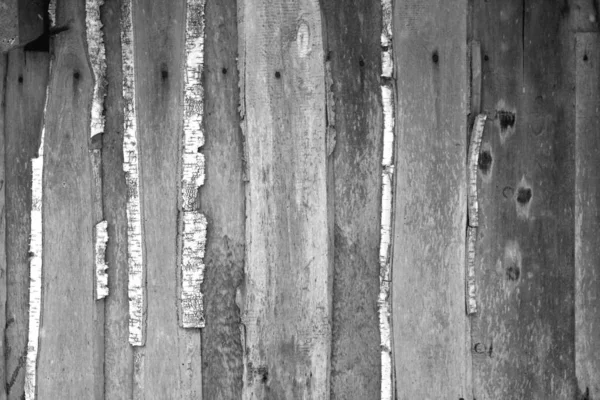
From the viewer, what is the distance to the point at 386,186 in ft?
7.58

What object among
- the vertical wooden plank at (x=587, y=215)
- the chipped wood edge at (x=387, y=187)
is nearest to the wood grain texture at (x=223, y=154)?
the chipped wood edge at (x=387, y=187)

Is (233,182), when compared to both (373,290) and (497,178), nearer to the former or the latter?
(373,290)

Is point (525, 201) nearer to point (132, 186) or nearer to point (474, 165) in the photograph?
point (474, 165)

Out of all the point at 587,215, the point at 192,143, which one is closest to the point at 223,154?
the point at 192,143

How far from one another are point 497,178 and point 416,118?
32 cm

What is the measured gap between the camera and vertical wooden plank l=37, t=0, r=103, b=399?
7.96 feet

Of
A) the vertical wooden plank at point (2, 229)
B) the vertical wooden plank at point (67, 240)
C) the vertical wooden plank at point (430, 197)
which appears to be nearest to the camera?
the vertical wooden plank at point (430, 197)

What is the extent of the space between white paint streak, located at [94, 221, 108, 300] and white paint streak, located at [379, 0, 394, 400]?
2.86 feet

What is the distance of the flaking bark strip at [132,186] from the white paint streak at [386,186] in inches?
29.4

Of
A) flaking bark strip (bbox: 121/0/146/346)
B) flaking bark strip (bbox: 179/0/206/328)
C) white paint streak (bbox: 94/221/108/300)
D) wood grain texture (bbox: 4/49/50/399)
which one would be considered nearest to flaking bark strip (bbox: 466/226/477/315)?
flaking bark strip (bbox: 179/0/206/328)

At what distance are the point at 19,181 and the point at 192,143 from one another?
2.13 feet

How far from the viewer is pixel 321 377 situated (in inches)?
92.4

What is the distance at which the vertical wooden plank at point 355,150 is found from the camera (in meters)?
2.34

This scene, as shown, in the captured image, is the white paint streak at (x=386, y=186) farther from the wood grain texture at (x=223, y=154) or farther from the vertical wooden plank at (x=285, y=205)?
the wood grain texture at (x=223, y=154)
